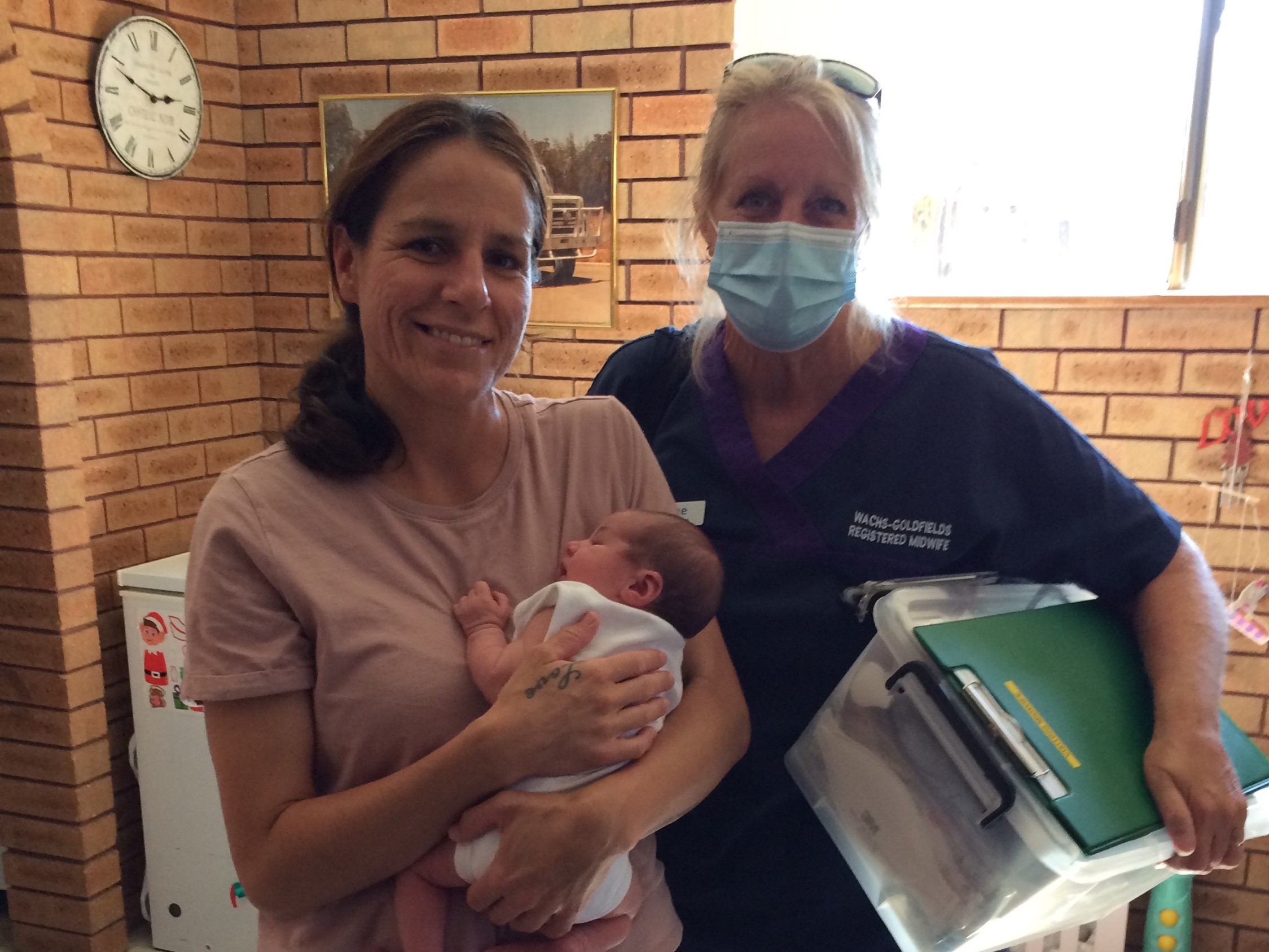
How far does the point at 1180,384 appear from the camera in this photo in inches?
86.7

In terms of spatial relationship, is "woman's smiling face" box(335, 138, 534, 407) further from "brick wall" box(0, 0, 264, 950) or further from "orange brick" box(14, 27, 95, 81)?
"orange brick" box(14, 27, 95, 81)

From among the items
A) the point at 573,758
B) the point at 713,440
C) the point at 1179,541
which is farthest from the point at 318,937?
the point at 1179,541

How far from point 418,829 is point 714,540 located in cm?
57

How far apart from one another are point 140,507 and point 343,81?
4.53 ft

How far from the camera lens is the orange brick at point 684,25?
2.31m

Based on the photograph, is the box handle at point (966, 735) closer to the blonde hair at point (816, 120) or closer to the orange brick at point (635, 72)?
the blonde hair at point (816, 120)

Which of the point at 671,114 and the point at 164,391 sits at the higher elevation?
the point at 671,114

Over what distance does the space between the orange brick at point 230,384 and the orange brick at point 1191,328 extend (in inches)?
101

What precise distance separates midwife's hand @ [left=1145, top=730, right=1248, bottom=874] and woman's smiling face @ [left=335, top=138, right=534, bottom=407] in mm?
844

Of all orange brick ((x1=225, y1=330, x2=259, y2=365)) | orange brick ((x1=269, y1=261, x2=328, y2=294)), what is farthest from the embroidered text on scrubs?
orange brick ((x1=225, y1=330, x2=259, y2=365))

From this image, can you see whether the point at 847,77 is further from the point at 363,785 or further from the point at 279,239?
the point at 279,239

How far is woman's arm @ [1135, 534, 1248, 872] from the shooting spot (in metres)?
0.96

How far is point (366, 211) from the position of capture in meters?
1.03

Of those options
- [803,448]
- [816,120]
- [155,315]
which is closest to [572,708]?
[803,448]
